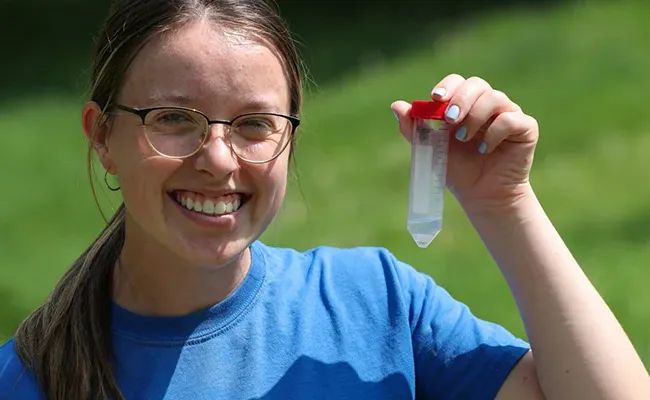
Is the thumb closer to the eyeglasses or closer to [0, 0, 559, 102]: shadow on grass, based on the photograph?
the eyeglasses

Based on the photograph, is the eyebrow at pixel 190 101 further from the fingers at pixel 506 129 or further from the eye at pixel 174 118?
the fingers at pixel 506 129

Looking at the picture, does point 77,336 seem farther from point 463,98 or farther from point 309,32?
point 309,32

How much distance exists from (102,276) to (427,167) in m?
0.81

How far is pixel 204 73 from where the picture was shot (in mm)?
2111

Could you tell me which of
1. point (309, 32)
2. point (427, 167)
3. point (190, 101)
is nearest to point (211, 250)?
point (190, 101)

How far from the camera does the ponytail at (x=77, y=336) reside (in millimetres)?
2164

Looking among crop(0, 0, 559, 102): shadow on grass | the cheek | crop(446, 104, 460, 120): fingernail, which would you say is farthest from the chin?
crop(0, 0, 559, 102): shadow on grass

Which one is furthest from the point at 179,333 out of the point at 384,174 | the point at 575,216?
the point at 384,174

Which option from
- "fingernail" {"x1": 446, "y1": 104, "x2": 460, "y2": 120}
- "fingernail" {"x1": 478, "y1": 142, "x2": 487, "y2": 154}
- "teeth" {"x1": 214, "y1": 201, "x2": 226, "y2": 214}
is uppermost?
"fingernail" {"x1": 446, "y1": 104, "x2": 460, "y2": 120}

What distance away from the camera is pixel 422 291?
240 centimetres

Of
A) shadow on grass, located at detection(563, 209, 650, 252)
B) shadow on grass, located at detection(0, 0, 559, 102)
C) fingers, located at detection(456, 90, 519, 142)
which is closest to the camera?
fingers, located at detection(456, 90, 519, 142)

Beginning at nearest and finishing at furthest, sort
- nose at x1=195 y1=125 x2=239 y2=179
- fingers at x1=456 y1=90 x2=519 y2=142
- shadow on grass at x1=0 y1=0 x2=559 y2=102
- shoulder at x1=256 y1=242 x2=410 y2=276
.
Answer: nose at x1=195 y1=125 x2=239 y2=179, fingers at x1=456 y1=90 x2=519 y2=142, shoulder at x1=256 y1=242 x2=410 y2=276, shadow on grass at x1=0 y1=0 x2=559 y2=102

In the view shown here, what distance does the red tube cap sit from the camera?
7.22 ft

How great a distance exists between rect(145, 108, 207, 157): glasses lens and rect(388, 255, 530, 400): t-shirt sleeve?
0.64m
